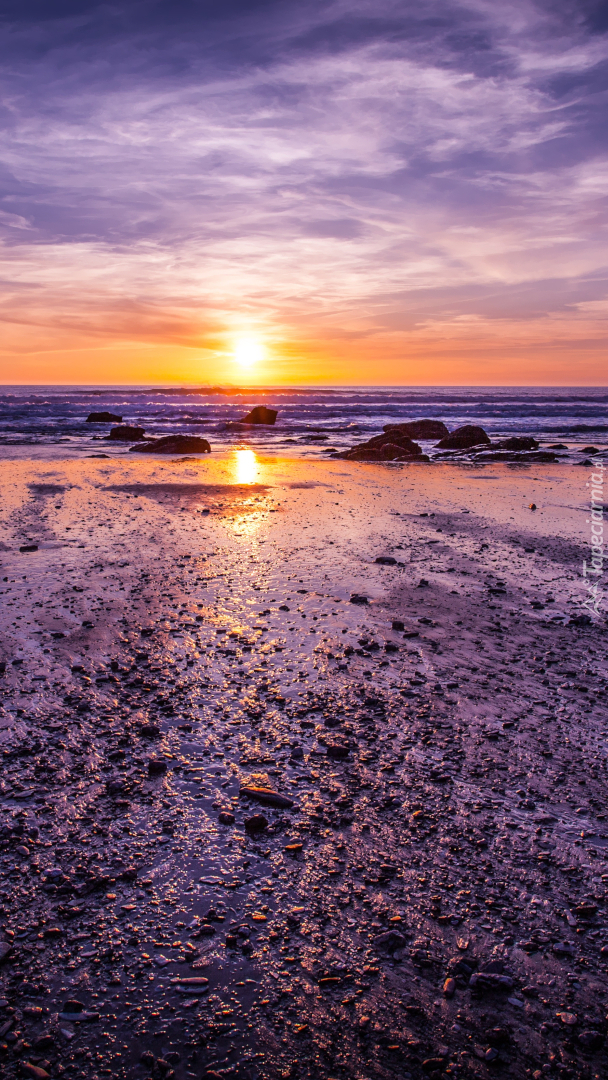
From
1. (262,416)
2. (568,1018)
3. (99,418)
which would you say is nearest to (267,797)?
(568,1018)

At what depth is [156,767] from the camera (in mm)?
4457

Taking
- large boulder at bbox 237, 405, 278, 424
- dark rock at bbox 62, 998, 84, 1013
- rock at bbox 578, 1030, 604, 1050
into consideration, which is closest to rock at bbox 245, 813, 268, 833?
dark rock at bbox 62, 998, 84, 1013

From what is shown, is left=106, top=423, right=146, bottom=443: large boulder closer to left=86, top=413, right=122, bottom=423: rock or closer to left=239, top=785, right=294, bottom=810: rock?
left=86, top=413, right=122, bottom=423: rock

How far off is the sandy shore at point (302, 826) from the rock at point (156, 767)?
6cm

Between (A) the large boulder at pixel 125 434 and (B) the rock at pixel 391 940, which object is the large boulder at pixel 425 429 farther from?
(B) the rock at pixel 391 940

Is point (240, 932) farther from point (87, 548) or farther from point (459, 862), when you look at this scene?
point (87, 548)

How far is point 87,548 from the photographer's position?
414 inches

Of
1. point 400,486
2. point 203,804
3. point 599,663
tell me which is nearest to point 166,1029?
point 203,804

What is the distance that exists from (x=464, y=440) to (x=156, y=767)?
100ft

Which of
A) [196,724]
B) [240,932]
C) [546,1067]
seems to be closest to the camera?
[546,1067]

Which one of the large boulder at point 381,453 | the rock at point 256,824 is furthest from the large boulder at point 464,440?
the rock at point 256,824

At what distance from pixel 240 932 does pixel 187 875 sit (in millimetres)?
498

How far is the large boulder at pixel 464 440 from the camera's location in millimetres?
32562

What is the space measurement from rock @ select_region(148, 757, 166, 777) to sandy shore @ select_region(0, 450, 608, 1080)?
6cm
